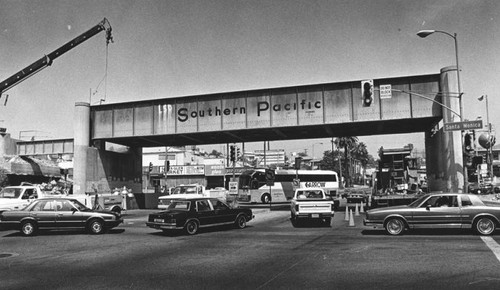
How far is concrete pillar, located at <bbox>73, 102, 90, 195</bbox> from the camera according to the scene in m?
32.2

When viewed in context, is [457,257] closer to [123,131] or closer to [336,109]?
[336,109]

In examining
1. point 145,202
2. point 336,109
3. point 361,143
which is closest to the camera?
point 336,109

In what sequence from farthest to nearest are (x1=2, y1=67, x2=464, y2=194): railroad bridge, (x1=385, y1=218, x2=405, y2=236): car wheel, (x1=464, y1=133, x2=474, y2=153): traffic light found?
(x1=2, y1=67, x2=464, y2=194): railroad bridge, (x1=464, y1=133, x2=474, y2=153): traffic light, (x1=385, y1=218, x2=405, y2=236): car wheel

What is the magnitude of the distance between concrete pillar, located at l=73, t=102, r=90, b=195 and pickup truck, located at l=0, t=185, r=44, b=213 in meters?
10.7

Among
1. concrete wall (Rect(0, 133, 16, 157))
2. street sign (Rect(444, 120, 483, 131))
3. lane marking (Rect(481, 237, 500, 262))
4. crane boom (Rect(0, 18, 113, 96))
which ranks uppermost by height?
crane boom (Rect(0, 18, 113, 96))

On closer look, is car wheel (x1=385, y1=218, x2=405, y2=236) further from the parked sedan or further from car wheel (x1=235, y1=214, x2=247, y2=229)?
car wheel (x1=235, y1=214, x2=247, y2=229)

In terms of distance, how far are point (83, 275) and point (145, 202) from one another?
1151 inches

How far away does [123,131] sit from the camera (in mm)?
32031

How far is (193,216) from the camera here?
52.4 feet

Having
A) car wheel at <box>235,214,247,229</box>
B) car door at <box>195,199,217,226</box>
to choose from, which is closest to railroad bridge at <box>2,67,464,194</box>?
car wheel at <box>235,214,247,229</box>

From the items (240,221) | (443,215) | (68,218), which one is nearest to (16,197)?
(68,218)

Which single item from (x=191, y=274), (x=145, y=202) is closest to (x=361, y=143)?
(x=145, y=202)

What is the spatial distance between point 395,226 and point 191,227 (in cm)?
720

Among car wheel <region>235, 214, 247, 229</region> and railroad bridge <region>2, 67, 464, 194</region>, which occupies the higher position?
railroad bridge <region>2, 67, 464, 194</region>
